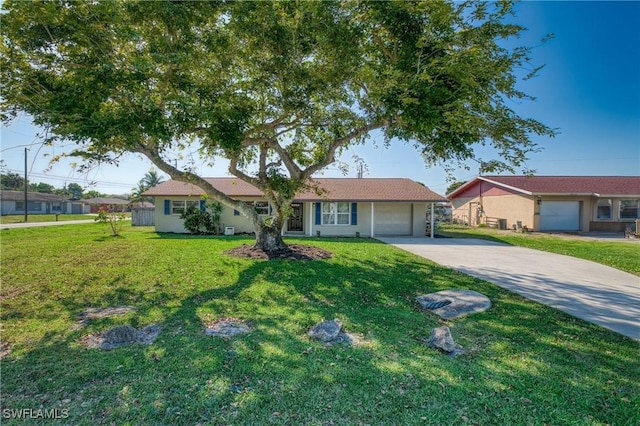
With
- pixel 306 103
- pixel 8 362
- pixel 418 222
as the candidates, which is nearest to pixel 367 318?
pixel 8 362

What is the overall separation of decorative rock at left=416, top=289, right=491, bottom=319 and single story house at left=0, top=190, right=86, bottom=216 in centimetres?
5033

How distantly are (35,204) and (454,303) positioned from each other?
5599 centimetres

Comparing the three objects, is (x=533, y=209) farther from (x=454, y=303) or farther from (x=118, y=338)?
(x=118, y=338)

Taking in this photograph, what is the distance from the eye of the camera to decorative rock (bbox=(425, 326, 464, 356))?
3859mm

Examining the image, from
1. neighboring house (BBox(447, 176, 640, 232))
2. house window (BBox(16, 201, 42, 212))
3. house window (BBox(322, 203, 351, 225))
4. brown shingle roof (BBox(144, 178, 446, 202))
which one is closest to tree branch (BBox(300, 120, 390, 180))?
brown shingle roof (BBox(144, 178, 446, 202))

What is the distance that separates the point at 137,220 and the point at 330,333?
23.4 metres

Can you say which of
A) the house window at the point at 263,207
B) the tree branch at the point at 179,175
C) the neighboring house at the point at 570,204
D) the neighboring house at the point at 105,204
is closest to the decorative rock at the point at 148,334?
the tree branch at the point at 179,175

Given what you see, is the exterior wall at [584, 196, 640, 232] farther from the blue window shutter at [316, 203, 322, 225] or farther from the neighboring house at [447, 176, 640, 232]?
the blue window shutter at [316, 203, 322, 225]

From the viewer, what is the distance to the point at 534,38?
737cm

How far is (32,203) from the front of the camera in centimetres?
4112

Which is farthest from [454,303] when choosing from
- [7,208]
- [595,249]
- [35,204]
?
[35,204]

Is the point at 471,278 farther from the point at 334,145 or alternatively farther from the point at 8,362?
the point at 8,362

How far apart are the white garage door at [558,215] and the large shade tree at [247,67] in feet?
48.8

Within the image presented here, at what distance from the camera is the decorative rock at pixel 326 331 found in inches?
165
